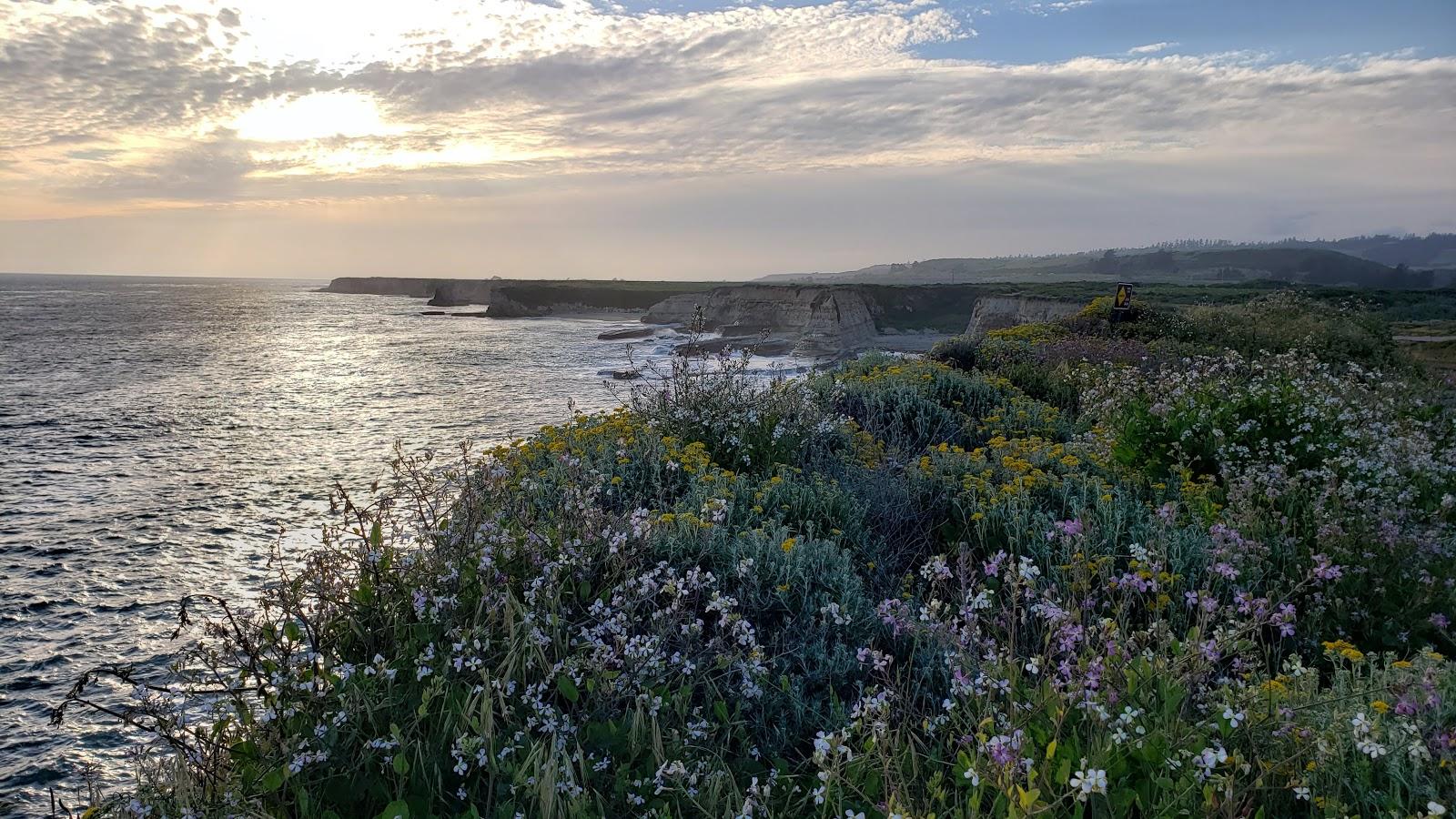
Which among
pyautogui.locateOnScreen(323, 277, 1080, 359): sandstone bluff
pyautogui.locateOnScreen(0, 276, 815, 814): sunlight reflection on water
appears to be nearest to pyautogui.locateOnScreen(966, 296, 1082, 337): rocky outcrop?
pyautogui.locateOnScreen(323, 277, 1080, 359): sandstone bluff

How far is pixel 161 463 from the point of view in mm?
15844

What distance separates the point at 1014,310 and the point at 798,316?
79.2 ft

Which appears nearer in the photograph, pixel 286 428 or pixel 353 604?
pixel 353 604

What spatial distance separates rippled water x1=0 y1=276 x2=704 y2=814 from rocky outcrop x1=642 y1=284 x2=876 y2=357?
17196 mm

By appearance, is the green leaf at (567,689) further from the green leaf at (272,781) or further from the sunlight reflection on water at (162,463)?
the sunlight reflection on water at (162,463)

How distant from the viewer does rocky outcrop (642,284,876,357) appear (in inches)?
2250

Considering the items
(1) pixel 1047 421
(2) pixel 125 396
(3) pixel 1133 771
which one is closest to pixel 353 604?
(3) pixel 1133 771

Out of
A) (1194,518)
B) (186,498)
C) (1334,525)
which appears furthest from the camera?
(186,498)

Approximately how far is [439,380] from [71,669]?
80.9 feet

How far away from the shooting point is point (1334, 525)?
5.25 metres

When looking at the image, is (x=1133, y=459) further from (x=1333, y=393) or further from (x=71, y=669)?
(x=71, y=669)

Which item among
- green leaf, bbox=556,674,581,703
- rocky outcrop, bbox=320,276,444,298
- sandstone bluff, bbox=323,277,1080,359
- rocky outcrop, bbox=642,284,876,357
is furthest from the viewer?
rocky outcrop, bbox=320,276,444,298

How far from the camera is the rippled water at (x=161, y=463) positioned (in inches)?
306

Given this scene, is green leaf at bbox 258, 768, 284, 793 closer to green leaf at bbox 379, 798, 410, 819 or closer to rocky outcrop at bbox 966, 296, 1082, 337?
green leaf at bbox 379, 798, 410, 819
